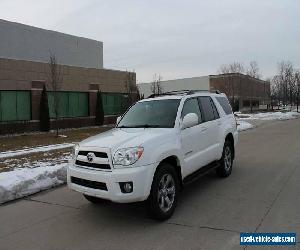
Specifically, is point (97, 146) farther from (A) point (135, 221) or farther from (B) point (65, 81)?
(B) point (65, 81)

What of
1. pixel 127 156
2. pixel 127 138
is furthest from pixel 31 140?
pixel 127 156

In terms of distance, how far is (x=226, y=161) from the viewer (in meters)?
8.60

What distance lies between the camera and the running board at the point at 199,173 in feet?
21.4

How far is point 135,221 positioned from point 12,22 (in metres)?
31.1

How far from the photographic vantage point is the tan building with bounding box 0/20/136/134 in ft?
77.9

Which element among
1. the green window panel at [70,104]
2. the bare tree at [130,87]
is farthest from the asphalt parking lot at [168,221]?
the bare tree at [130,87]

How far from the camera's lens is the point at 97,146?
5.67m

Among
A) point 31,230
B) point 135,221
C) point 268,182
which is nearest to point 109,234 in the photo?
point 135,221

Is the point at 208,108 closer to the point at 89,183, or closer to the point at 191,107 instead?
the point at 191,107

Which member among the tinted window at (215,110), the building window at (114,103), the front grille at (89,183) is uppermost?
the building window at (114,103)

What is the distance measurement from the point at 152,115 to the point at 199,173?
1404 millimetres

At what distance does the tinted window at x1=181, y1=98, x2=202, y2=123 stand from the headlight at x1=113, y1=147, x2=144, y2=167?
1.65 metres

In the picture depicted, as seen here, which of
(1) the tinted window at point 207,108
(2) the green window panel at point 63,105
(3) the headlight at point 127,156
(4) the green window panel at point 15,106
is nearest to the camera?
(3) the headlight at point 127,156

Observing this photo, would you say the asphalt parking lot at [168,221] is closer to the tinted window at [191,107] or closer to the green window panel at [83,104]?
the tinted window at [191,107]
